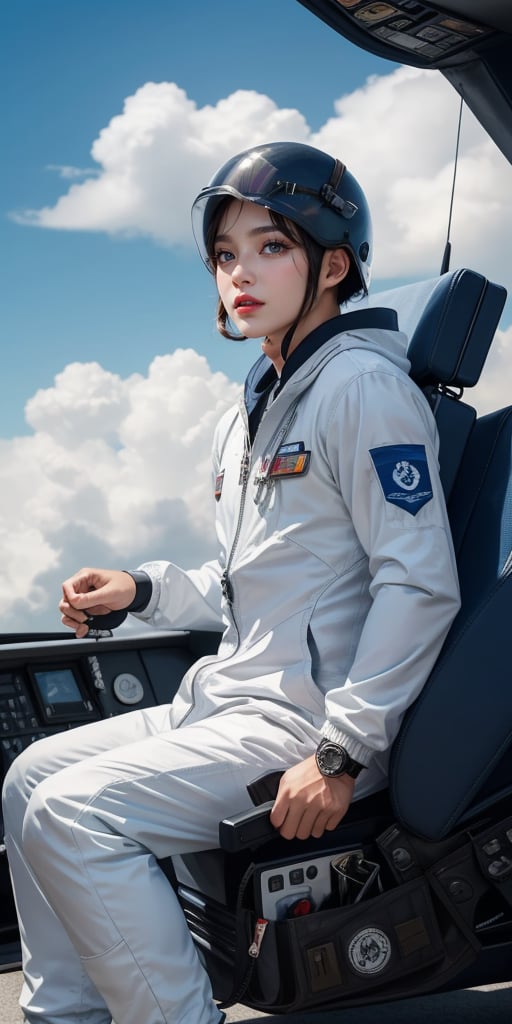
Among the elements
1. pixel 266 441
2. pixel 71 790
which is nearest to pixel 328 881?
pixel 71 790

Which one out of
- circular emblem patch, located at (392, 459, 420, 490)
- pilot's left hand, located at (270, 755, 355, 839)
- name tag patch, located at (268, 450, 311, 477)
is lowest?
pilot's left hand, located at (270, 755, 355, 839)

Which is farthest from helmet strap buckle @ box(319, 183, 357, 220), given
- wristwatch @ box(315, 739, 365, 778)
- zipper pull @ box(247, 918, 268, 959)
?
zipper pull @ box(247, 918, 268, 959)

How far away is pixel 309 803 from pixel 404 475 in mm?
555

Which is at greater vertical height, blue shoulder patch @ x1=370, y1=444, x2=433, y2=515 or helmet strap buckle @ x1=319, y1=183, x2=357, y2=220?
helmet strap buckle @ x1=319, y1=183, x2=357, y2=220

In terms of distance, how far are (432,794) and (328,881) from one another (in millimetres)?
237

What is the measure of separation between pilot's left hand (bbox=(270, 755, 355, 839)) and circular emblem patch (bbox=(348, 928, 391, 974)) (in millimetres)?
218

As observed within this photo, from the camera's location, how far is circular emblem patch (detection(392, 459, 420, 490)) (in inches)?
72.5

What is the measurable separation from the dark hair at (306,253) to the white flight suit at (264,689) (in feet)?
0.43

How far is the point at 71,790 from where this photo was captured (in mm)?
1789

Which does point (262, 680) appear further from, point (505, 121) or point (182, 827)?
point (505, 121)

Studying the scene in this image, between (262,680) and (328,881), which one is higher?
(262,680)

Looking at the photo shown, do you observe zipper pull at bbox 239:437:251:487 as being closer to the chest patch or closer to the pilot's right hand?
the chest patch

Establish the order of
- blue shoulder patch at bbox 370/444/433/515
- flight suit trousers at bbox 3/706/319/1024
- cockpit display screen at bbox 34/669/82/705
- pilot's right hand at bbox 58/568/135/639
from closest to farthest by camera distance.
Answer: flight suit trousers at bbox 3/706/319/1024 → blue shoulder patch at bbox 370/444/433/515 → pilot's right hand at bbox 58/568/135/639 → cockpit display screen at bbox 34/669/82/705

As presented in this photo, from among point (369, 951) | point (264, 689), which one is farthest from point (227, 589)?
point (369, 951)
